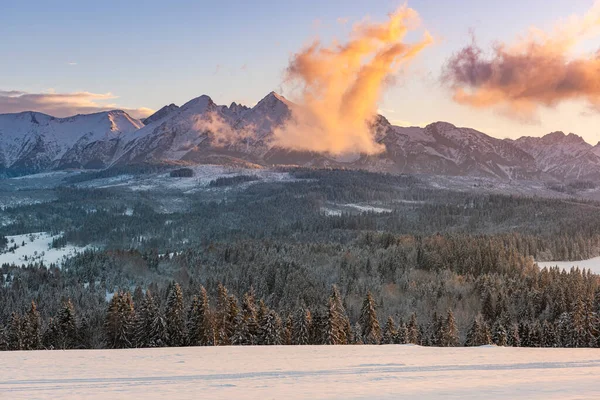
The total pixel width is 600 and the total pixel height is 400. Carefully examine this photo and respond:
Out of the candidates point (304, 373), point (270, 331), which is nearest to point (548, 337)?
point (270, 331)

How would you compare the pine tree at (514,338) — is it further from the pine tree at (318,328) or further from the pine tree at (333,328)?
the pine tree at (318,328)

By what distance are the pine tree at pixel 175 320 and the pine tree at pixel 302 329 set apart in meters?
16.4

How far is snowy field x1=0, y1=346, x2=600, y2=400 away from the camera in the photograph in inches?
1170

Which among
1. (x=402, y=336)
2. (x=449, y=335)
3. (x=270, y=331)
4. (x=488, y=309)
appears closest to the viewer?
(x=270, y=331)

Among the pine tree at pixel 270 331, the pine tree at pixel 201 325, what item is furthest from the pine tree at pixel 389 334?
the pine tree at pixel 201 325

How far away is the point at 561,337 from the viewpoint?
9150 centimetres

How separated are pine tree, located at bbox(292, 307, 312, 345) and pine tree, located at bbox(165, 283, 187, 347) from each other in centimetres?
1642

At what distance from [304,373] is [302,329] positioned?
4156cm

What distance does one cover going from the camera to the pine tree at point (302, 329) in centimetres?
7619

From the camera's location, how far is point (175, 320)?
7519cm

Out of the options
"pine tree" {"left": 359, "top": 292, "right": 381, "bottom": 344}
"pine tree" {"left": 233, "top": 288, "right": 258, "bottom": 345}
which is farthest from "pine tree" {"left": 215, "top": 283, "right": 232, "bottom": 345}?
"pine tree" {"left": 359, "top": 292, "right": 381, "bottom": 344}

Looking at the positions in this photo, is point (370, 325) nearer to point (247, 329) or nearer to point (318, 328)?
point (318, 328)

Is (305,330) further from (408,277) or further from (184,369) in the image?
(408,277)

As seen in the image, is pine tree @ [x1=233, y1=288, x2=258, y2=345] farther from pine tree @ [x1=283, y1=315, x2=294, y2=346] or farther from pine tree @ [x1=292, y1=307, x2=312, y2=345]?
pine tree @ [x1=292, y1=307, x2=312, y2=345]
